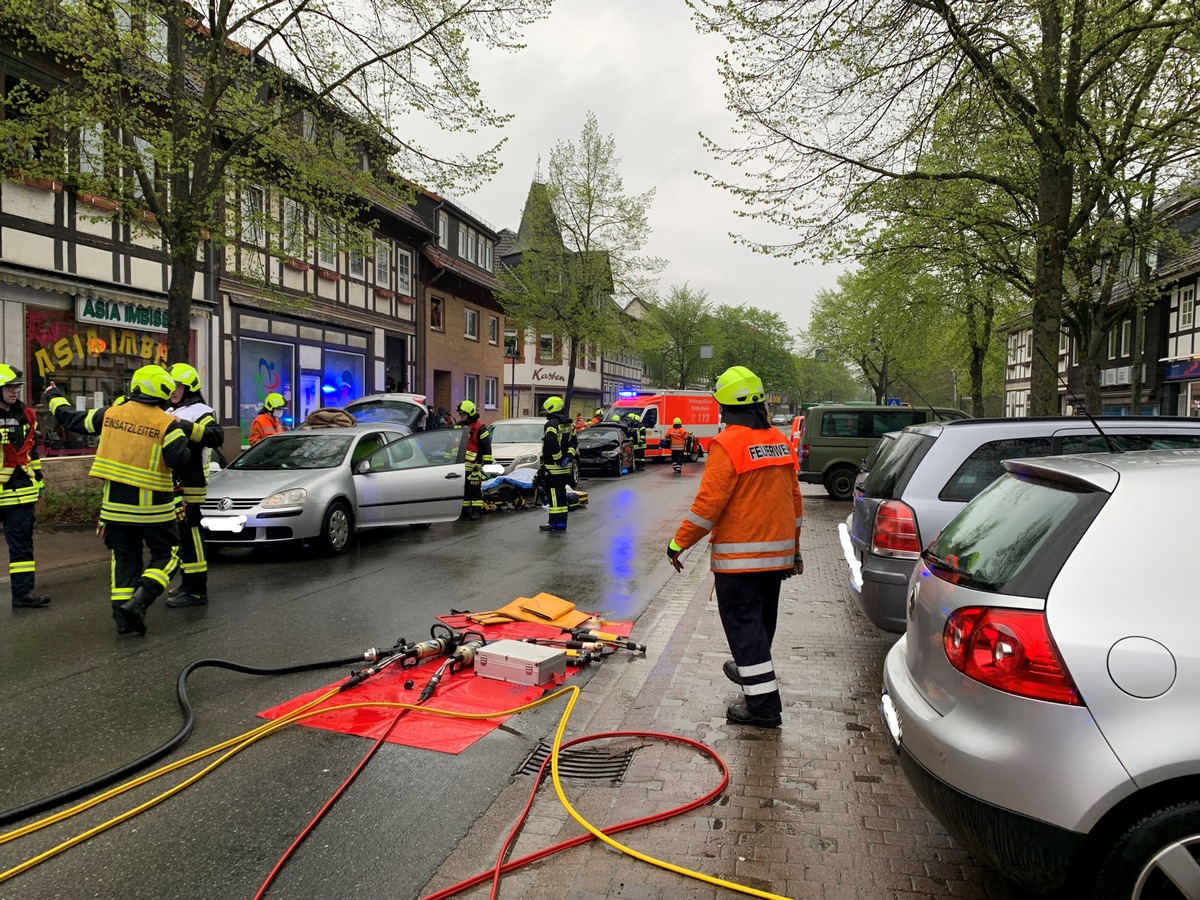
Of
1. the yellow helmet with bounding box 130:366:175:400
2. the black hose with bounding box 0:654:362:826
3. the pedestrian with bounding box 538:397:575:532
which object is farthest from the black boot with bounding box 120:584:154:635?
the pedestrian with bounding box 538:397:575:532

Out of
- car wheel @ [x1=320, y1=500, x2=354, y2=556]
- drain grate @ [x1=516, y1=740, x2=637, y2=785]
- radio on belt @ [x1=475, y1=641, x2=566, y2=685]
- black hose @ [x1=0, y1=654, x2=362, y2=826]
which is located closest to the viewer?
black hose @ [x1=0, y1=654, x2=362, y2=826]

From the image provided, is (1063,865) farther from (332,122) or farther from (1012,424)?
(332,122)

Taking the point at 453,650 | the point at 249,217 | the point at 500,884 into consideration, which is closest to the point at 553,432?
the point at 249,217

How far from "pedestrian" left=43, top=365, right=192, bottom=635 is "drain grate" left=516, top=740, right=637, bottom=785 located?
3.51 metres

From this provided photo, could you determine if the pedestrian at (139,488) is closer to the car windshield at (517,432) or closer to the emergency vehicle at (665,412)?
the car windshield at (517,432)

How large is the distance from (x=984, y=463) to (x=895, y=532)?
759 mm

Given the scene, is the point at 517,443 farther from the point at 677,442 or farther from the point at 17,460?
the point at 17,460

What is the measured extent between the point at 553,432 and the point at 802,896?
356 inches

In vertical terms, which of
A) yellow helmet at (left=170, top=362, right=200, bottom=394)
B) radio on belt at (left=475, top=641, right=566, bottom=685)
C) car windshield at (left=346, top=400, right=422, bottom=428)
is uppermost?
yellow helmet at (left=170, top=362, right=200, bottom=394)

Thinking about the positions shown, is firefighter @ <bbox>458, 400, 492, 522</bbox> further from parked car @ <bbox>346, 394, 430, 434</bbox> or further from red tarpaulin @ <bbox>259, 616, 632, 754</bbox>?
red tarpaulin @ <bbox>259, 616, 632, 754</bbox>

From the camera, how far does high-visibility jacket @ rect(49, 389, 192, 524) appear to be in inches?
233

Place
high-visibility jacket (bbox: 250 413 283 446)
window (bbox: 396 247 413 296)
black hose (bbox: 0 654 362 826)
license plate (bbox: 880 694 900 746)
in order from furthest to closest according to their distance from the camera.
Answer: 1. window (bbox: 396 247 413 296)
2. high-visibility jacket (bbox: 250 413 283 446)
3. black hose (bbox: 0 654 362 826)
4. license plate (bbox: 880 694 900 746)

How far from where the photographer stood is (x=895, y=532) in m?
5.17

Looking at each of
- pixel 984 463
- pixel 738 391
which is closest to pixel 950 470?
pixel 984 463
